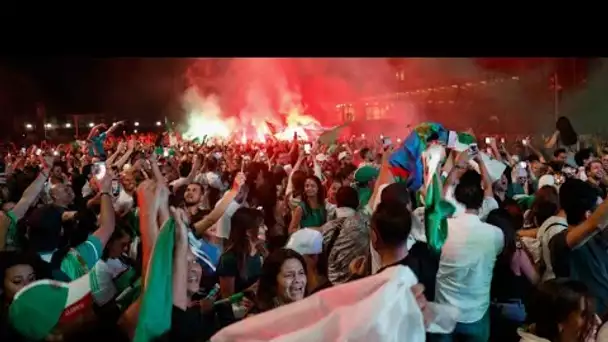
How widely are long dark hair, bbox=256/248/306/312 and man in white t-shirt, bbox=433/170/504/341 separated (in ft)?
2.62

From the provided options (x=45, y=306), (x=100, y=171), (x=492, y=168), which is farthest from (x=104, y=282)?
(x=492, y=168)

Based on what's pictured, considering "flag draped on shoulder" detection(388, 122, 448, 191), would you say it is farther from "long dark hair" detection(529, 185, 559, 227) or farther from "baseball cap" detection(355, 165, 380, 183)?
"baseball cap" detection(355, 165, 380, 183)

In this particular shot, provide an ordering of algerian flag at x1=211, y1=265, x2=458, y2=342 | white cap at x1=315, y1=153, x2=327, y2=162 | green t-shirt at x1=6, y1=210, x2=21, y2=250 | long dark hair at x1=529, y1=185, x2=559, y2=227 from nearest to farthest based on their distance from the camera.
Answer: algerian flag at x1=211, y1=265, x2=458, y2=342 < green t-shirt at x1=6, y1=210, x2=21, y2=250 < long dark hair at x1=529, y1=185, x2=559, y2=227 < white cap at x1=315, y1=153, x2=327, y2=162

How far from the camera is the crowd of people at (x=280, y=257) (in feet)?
7.11

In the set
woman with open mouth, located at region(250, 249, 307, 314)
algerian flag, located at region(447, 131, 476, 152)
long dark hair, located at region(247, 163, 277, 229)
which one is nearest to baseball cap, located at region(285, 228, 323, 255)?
woman with open mouth, located at region(250, 249, 307, 314)

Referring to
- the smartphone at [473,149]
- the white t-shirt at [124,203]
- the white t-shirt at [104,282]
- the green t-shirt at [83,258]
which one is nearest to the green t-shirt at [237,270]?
the white t-shirt at [104,282]

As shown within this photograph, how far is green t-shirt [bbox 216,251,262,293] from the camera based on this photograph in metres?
3.21

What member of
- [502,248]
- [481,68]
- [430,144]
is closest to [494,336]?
[502,248]

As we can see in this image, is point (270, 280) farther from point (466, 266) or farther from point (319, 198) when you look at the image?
point (319, 198)

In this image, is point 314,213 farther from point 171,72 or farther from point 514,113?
point 514,113

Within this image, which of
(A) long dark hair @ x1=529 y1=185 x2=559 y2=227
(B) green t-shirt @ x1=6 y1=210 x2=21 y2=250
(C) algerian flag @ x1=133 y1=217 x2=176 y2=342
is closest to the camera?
(C) algerian flag @ x1=133 y1=217 x2=176 y2=342

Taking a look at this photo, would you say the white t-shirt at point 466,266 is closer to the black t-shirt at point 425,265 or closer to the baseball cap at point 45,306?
the black t-shirt at point 425,265

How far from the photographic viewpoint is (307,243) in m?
3.19

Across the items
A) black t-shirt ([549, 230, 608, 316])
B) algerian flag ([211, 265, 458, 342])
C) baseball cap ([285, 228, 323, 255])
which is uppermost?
algerian flag ([211, 265, 458, 342])
